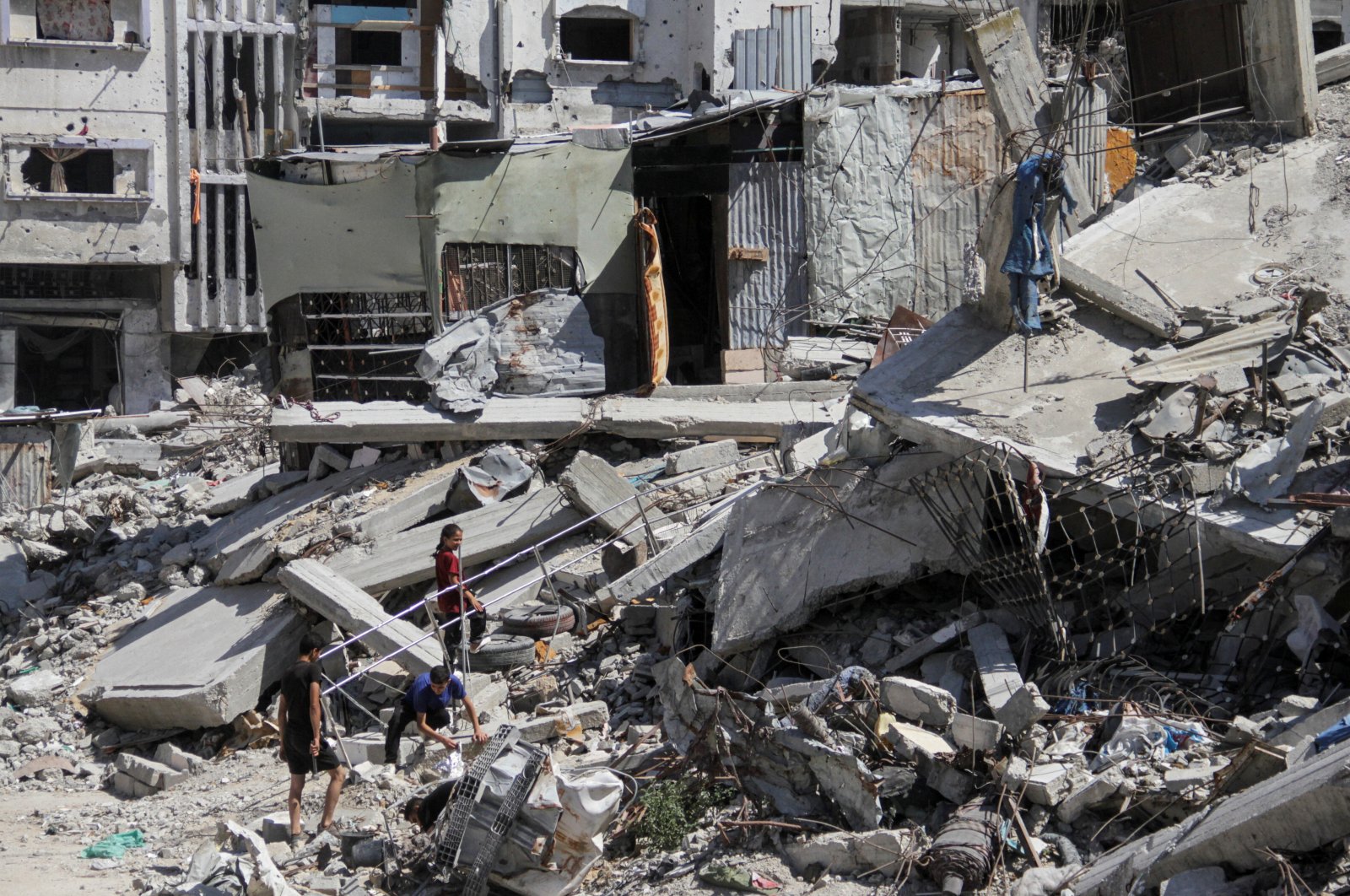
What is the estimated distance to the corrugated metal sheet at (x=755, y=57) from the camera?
73.3ft

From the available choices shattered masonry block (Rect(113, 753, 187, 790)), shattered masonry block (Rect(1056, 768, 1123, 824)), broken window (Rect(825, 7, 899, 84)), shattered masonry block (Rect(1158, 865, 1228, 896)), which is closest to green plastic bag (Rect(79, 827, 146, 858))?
shattered masonry block (Rect(113, 753, 187, 790))

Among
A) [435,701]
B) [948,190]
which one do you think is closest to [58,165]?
[948,190]

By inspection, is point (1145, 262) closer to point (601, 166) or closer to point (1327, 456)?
point (1327, 456)

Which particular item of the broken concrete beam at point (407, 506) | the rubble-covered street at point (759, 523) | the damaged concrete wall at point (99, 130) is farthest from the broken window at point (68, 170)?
the broken concrete beam at point (407, 506)

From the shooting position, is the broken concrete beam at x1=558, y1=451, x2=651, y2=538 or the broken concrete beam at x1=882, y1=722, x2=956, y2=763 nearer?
the broken concrete beam at x1=882, y1=722, x2=956, y2=763

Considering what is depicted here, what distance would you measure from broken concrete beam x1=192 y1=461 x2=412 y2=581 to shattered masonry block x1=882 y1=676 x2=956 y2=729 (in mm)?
6614

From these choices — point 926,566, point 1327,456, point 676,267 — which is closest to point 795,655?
point 926,566

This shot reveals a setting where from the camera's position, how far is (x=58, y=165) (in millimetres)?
24375

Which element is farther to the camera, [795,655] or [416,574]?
[416,574]

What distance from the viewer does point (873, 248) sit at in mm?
17000

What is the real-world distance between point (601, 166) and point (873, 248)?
3.44 m

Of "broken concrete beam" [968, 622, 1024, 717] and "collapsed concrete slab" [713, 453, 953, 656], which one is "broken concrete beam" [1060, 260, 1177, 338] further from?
"broken concrete beam" [968, 622, 1024, 717]

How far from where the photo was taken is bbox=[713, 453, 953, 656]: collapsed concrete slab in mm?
9633

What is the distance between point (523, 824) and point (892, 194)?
10890mm
